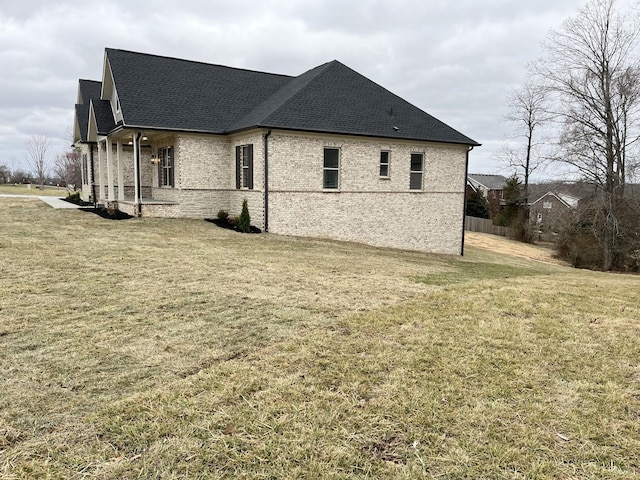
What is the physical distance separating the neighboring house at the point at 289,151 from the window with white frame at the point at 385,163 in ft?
0.15

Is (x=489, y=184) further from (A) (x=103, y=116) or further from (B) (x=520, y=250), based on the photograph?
(A) (x=103, y=116)

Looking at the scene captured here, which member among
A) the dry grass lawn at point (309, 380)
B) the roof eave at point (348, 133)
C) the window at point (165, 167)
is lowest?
the dry grass lawn at point (309, 380)

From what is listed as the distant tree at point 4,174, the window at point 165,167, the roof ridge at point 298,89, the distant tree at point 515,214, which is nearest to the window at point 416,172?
the roof ridge at point 298,89

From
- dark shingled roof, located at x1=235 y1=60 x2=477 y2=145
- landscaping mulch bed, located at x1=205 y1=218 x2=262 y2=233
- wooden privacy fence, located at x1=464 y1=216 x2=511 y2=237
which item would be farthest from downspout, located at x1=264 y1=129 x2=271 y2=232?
wooden privacy fence, located at x1=464 y1=216 x2=511 y2=237

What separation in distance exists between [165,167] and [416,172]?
10.8 m

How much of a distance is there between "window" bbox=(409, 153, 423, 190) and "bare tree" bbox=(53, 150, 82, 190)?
42494 mm

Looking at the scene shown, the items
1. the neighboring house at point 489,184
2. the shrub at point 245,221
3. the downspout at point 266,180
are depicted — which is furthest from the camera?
the neighboring house at point 489,184

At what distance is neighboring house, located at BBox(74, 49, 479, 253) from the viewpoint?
15477 millimetres

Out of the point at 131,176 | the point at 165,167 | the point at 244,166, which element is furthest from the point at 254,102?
the point at 131,176

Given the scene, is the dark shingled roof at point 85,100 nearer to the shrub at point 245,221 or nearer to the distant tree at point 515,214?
the shrub at point 245,221

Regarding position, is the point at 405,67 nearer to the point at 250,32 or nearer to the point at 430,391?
the point at 250,32

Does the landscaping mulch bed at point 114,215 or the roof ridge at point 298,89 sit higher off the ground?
the roof ridge at point 298,89

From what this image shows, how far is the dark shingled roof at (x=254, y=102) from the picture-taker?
52.3ft

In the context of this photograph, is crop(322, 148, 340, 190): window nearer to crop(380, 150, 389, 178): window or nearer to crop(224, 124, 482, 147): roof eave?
crop(224, 124, 482, 147): roof eave
